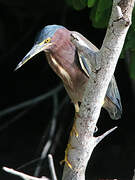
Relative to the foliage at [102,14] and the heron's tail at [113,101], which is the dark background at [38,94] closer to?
the heron's tail at [113,101]

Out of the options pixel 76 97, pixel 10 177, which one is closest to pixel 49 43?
pixel 76 97

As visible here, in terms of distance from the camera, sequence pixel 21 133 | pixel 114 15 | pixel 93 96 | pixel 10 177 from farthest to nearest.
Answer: pixel 21 133
pixel 10 177
pixel 93 96
pixel 114 15

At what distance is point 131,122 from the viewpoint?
13.0ft

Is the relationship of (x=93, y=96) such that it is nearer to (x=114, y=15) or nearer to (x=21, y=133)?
(x=114, y=15)

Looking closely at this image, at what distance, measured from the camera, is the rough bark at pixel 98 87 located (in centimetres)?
158

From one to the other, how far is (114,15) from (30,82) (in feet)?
9.23

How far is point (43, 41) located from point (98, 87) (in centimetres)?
56

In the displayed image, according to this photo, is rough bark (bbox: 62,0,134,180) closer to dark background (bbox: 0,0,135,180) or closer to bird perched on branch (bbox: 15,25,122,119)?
bird perched on branch (bbox: 15,25,122,119)

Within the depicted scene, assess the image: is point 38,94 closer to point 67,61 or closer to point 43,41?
point 67,61

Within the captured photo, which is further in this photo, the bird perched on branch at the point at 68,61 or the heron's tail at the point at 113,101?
the heron's tail at the point at 113,101

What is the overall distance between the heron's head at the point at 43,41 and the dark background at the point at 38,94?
1198 millimetres

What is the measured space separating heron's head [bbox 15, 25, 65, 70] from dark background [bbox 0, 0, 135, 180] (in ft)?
3.93

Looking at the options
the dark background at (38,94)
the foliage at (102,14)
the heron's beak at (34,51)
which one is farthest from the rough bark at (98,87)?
the dark background at (38,94)

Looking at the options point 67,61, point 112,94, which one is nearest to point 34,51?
point 67,61
